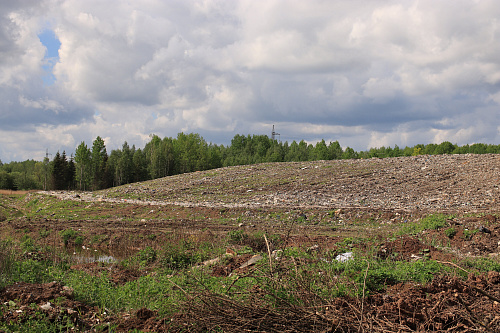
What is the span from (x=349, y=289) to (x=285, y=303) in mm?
1677

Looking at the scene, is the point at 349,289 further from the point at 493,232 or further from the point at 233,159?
the point at 233,159

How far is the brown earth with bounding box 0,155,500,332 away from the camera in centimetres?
474

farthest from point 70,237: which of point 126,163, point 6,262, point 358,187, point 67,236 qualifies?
point 126,163

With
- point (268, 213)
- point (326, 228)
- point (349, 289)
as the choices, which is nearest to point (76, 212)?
point (268, 213)

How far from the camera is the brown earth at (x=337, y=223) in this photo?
15.5 feet

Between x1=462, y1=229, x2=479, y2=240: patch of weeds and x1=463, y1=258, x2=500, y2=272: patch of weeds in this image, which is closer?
x1=463, y1=258, x2=500, y2=272: patch of weeds

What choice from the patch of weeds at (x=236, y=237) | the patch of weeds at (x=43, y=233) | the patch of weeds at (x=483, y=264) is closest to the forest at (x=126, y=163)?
the patch of weeds at (x=43, y=233)

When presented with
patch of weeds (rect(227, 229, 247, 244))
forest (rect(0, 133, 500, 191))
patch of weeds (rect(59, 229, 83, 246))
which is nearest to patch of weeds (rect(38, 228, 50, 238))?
patch of weeds (rect(59, 229, 83, 246))

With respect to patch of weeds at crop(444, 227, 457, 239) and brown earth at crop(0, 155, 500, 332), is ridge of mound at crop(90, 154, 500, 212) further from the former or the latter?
patch of weeds at crop(444, 227, 457, 239)

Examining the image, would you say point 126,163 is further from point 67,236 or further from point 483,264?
point 483,264

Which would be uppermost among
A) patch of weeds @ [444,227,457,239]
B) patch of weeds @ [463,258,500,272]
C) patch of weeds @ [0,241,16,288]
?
patch of weeds @ [0,241,16,288]

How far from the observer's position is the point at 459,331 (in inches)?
159

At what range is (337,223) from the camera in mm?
15578

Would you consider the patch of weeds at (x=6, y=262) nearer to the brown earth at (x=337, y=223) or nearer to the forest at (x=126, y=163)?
the brown earth at (x=337, y=223)
